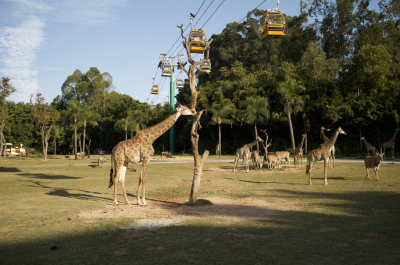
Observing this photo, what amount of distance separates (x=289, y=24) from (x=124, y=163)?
182 ft

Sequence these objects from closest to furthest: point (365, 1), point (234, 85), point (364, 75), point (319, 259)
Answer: point (319, 259)
point (364, 75)
point (365, 1)
point (234, 85)

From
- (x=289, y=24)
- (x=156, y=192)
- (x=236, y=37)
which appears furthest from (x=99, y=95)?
(x=156, y=192)

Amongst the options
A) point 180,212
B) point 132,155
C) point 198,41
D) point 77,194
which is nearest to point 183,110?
point 132,155

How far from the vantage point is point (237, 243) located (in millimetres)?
6477

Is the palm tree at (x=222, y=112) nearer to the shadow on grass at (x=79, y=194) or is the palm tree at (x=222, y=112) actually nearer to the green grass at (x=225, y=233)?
the shadow on grass at (x=79, y=194)

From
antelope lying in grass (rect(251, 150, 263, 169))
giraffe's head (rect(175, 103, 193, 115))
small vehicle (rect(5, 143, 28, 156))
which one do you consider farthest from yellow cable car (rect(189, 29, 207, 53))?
small vehicle (rect(5, 143, 28, 156))

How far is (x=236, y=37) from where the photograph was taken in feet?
200

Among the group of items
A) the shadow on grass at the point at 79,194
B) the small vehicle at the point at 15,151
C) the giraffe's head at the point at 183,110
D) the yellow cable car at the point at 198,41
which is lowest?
the shadow on grass at the point at 79,194

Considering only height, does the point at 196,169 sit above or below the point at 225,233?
above

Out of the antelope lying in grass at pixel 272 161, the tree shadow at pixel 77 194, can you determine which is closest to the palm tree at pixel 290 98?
the antelope lying in grass at pixel 272 161

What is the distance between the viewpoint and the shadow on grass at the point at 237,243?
18.4 ft

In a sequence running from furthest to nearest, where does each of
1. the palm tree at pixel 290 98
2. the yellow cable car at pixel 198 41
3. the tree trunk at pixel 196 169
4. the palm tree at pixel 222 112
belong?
the palm tree at pixel 222 112
the palm tree at pixel 290 98
the yellow cable car at pixel 198 41
the tree trunk at pixel 196 169

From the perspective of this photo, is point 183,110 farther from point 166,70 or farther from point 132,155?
point 166,70

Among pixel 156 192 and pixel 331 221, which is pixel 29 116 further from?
pixel 331 221
